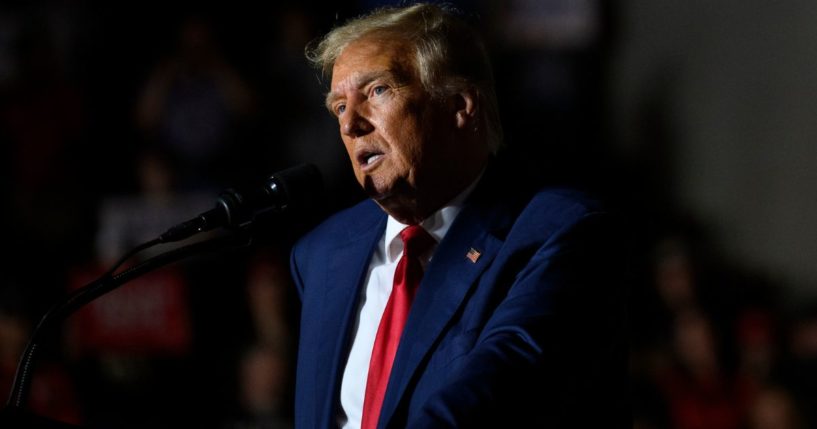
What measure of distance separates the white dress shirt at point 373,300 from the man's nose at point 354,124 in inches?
7.2

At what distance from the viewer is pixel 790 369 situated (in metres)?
4.11

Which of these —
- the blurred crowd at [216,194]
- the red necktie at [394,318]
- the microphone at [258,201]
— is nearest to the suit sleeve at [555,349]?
the red necktie at [394,318]

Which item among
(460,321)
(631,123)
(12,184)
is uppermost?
(460,321)

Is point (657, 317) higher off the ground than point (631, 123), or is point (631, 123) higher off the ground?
point (631, 123)

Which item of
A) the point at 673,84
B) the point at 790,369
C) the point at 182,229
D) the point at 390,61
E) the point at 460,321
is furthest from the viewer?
the point at 673,84

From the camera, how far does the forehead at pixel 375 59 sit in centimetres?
200

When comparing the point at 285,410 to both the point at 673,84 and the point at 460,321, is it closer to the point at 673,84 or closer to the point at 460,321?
the point at 673,84

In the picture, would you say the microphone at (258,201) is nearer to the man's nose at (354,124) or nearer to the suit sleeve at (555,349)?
the man's nose at (354,124)

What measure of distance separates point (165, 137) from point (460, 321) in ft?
11.0

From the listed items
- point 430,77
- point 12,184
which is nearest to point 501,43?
point 12,184

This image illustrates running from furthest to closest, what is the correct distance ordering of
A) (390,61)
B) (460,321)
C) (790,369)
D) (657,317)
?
1. (657,317)
2. (790,369)
3. (390,61)
4. (460,321)

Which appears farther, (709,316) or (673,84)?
(673,84)

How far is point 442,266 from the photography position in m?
1.89

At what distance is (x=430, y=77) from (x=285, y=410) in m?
2.60
